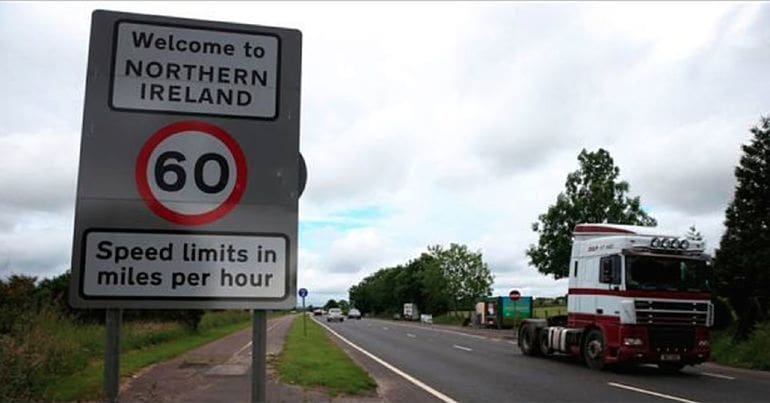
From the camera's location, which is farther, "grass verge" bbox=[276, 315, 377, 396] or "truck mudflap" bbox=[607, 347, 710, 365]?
"truck mudflap" bbox=[607, 347, 710, 365]

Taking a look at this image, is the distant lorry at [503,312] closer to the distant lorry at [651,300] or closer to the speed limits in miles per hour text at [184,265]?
the distant lorry at [651,300]

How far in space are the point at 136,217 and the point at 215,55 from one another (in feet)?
2.80

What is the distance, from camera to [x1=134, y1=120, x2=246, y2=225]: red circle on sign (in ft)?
10.9

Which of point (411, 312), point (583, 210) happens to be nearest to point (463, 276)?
point (411, 312)

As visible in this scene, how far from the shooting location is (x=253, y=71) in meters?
3.56

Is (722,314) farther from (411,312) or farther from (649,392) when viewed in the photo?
(411,312)

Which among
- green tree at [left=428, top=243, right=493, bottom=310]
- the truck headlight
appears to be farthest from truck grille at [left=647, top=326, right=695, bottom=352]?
green tree at [left=428, top=243, right=493, bottom=310]

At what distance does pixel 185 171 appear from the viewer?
3359 millimetres

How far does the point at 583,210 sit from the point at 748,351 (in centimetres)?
1433

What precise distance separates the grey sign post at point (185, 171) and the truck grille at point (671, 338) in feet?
55.1

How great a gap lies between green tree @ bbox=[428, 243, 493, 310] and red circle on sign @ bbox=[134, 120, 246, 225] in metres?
76.8

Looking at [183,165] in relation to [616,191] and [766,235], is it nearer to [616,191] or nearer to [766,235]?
[766,235]

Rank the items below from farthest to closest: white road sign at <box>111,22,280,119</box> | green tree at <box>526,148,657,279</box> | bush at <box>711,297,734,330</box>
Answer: green tree at <box>526,148,657,279</box>
bush at <box>711,297,734,330</box>
white road sign at <box>111,22,280,119</box>

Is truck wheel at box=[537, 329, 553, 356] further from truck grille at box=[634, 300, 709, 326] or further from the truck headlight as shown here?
truck grille at box=[634, 300, 709, 326]
